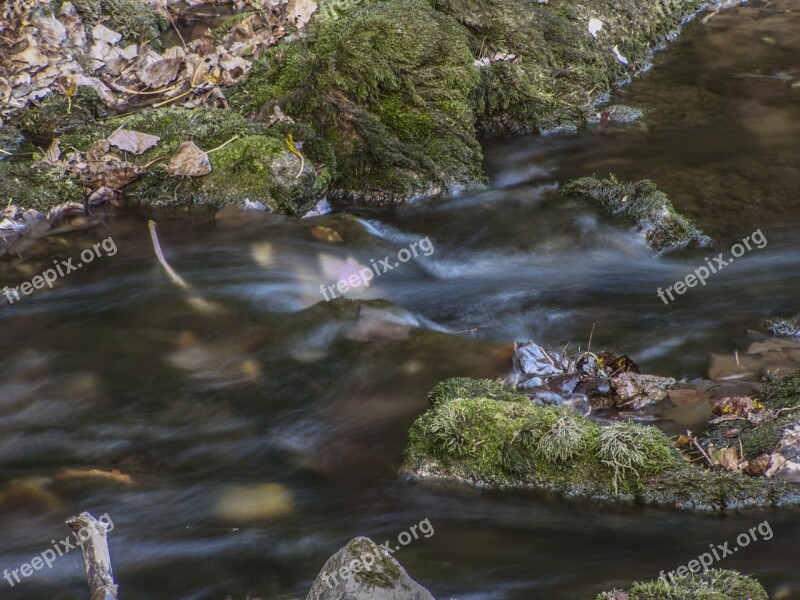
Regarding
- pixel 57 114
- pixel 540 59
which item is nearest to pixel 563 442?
pixel 57 114

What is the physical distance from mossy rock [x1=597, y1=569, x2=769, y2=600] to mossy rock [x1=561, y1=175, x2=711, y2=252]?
14.3 ft

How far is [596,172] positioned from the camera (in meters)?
8.21

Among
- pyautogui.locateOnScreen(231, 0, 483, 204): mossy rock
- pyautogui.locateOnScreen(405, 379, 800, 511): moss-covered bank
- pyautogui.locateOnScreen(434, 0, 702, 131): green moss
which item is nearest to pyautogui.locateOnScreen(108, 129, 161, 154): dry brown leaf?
pyautogui.locateOnScreen(231, 0, 483, 204): mossy rock

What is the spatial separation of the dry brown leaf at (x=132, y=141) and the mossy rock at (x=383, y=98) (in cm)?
108

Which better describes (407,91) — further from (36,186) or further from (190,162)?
(36,186)

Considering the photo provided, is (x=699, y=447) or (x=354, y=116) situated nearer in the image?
(x=699, y=447)

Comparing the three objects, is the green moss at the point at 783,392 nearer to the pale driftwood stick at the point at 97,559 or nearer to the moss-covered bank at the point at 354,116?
the pale driftwood stick at the point at 97,559

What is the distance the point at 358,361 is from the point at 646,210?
3.32m

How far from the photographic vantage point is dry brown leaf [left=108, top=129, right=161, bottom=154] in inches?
291

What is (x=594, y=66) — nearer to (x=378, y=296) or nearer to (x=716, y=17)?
(x=716, y=17)

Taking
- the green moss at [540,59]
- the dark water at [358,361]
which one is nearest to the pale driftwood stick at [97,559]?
the dark water at [358,361]

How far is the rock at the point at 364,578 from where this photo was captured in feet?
8.61

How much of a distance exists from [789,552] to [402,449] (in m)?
1.88

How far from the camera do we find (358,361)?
523 centimetres
